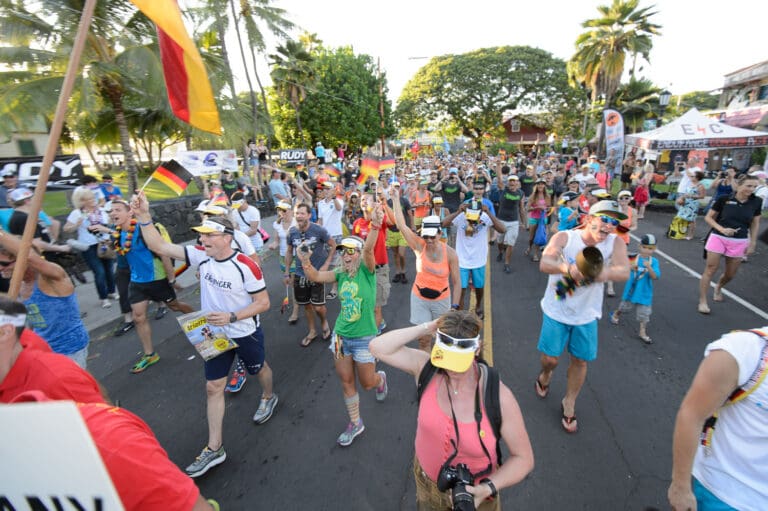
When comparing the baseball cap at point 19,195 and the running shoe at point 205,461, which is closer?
the running shoe at point 205,461

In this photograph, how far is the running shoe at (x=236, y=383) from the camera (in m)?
4.23

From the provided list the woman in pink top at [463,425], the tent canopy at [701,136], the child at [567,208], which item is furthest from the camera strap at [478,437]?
the tent canopy at [701,136]

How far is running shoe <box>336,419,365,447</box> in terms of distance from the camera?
338 cm

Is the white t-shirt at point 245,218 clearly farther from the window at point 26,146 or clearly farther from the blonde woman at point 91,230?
the window at point 26,146

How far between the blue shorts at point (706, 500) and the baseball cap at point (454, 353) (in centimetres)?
126

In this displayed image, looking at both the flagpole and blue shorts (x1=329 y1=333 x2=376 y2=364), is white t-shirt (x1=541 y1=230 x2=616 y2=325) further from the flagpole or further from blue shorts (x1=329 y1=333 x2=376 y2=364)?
the flagpole

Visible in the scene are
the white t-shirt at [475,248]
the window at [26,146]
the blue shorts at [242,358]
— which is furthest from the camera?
the window at [26,146]

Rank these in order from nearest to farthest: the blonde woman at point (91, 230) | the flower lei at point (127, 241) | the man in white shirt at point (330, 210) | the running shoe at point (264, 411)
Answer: the running shoe at point (264, 411) → the flower lei at point (127, 241) → the blonde woman at point (91, 230) → the man in white shirt at point (330, 210)

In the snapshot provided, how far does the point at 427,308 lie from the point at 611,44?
27.7 metres

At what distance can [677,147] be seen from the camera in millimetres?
14359

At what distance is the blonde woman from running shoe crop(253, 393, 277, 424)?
4.34 metres

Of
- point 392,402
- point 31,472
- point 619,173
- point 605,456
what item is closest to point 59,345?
point 31,472

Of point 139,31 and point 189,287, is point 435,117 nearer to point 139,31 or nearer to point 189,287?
point 139,31

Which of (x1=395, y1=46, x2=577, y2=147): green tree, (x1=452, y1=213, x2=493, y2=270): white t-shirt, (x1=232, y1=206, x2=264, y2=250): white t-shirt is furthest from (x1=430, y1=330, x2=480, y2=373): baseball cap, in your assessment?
(x1=395, y1=46, x2=577, y2=147): green tree
